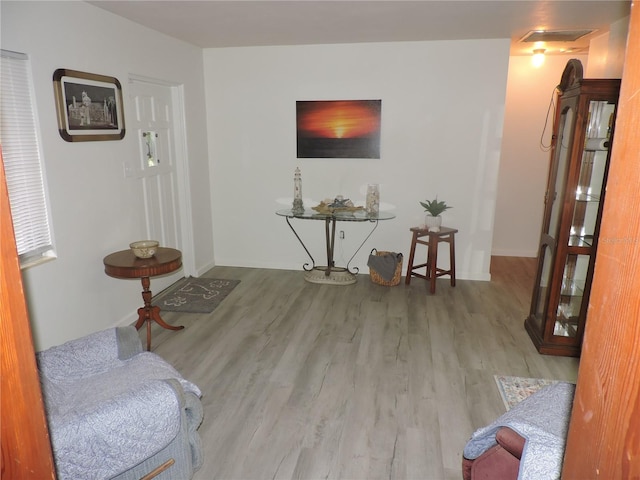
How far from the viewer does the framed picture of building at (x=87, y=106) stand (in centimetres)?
291

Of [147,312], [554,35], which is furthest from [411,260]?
[147,312]

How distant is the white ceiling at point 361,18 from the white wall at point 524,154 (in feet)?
2.78

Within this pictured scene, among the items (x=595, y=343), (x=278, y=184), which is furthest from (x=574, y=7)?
(x=595, y=343)

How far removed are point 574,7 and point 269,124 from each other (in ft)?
9.80

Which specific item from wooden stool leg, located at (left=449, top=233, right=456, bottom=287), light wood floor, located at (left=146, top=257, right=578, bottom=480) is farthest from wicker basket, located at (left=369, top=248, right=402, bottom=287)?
wooden stool leg, located at (left=449, top=233, right=456, bottom=287)

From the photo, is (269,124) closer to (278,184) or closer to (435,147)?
(278,184)

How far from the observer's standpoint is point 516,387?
9.12 feet

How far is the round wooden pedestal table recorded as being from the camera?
3.05 metres

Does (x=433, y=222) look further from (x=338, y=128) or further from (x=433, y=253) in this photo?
(x=338, y=128)

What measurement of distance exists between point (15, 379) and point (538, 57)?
5.78 metres

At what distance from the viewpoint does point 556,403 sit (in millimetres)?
1686

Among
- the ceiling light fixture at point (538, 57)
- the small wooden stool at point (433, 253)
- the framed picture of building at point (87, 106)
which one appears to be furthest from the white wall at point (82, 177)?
the ceiling light fixture at point (538, 57)

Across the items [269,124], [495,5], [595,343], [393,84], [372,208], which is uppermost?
[495,5]

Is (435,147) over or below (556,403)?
over
